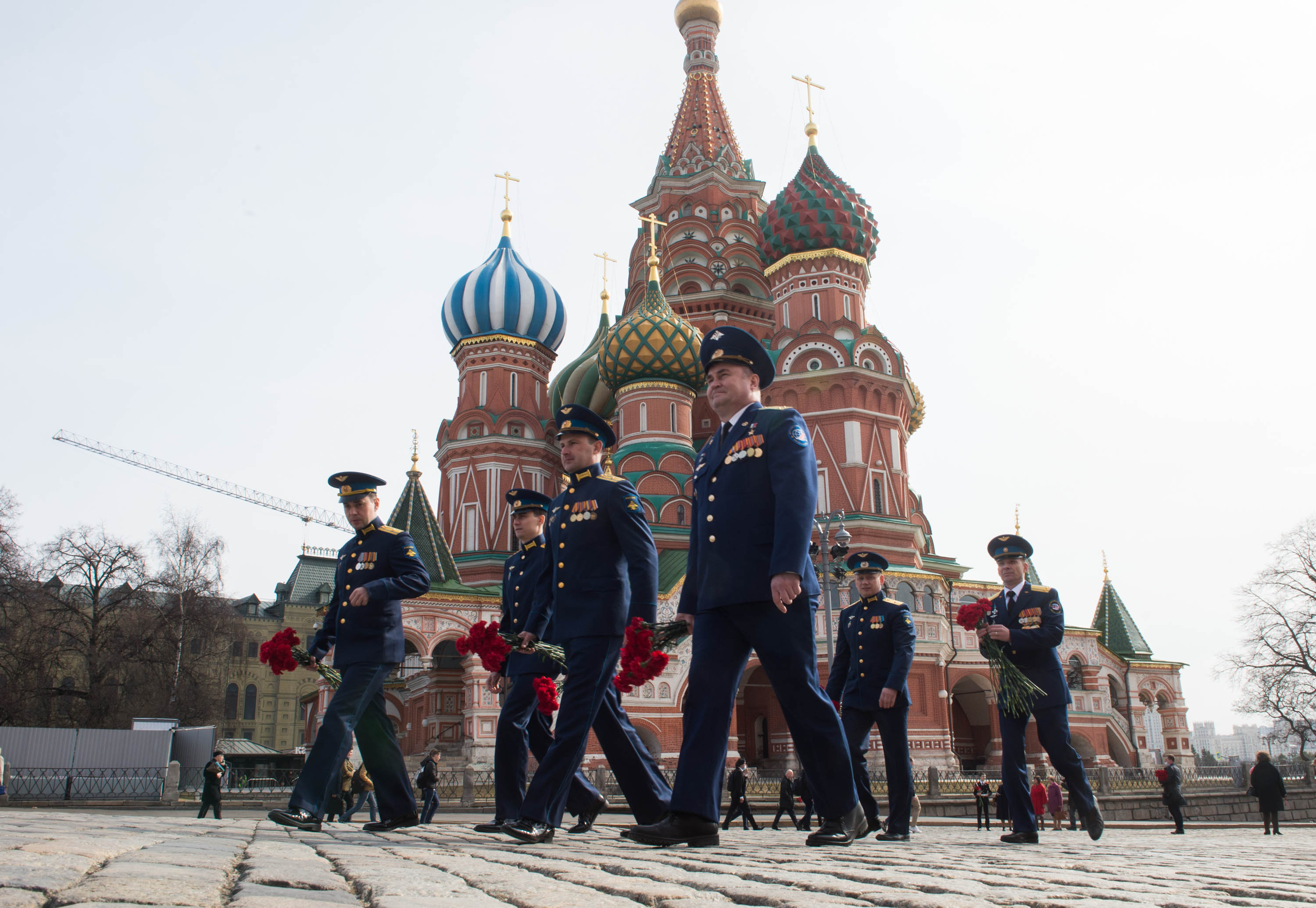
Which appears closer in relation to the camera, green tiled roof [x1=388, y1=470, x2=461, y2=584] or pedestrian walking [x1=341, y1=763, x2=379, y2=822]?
pedestrian walking [x1=341, y1=763, x2=379, y2=822]

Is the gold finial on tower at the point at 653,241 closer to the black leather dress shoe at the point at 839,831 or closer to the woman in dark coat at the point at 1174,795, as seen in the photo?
the woman in dark coat at the point at 1174,795

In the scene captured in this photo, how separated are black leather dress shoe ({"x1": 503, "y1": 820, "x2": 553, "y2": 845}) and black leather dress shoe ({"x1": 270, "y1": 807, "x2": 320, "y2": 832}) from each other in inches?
43.1

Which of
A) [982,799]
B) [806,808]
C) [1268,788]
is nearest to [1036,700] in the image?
[806,808]

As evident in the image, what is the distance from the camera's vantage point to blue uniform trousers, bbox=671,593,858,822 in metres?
4.64

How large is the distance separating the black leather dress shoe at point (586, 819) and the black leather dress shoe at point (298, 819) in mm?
1409

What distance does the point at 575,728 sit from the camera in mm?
5348

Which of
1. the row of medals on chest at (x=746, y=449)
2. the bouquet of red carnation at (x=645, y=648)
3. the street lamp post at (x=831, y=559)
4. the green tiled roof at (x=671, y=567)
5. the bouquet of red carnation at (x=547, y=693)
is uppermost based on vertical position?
the green tiled roof at (x=671, y=567)

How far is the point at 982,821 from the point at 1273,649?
20978mm

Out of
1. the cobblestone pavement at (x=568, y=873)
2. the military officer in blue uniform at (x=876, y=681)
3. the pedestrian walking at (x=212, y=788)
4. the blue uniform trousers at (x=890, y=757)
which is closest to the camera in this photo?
the cobblestone pavement at (x=568, y=873)

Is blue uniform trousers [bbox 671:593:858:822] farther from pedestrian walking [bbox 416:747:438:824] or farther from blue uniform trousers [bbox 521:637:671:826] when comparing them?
pedestrian walking [bbox 416:747:438:824]

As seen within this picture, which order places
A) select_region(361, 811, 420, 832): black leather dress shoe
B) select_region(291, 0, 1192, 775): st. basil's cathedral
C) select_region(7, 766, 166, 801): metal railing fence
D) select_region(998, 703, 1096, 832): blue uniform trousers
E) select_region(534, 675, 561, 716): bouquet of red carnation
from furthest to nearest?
select_region(291, 0, 1192, 775): st. basil's cathedral → select_region(7, 766, 166, 801): metal railing fence → select_region(998, 703, 1096, 832): blue uniform trousers → select_region(361, 811, 420, 832): black leather dress shoe → select_region(534, 675, 561, 716): bouquet of red carnation

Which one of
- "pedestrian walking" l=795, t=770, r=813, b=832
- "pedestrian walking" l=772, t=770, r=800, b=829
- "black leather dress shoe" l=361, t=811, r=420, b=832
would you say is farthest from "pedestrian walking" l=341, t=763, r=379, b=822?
"black leather dress shoe" l=361, t=811, r=420, b=832

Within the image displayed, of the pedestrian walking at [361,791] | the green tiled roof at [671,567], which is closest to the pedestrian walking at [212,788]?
the pedestrian walking at [361,791]

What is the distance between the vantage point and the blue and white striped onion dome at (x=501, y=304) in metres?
37.9
